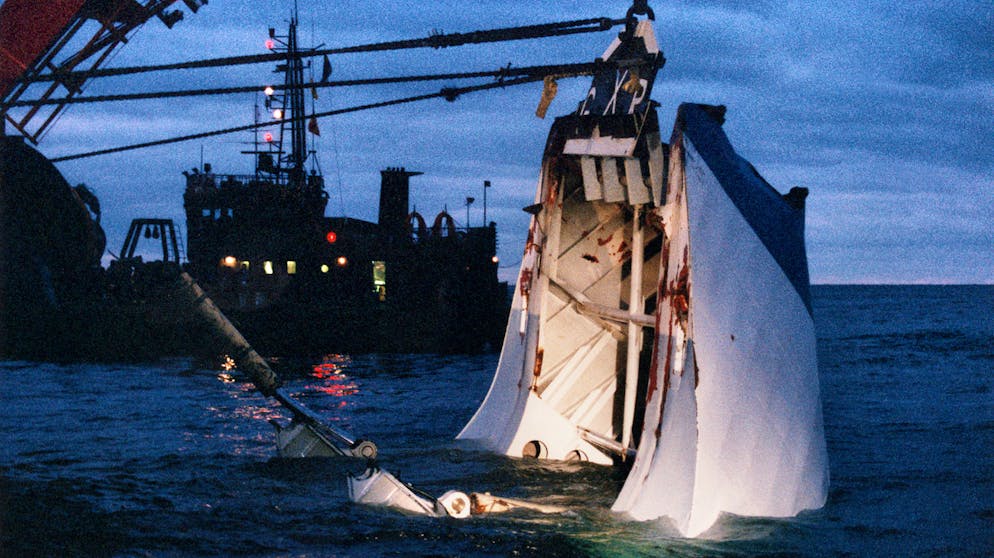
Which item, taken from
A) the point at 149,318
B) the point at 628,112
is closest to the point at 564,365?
the point at 628,112

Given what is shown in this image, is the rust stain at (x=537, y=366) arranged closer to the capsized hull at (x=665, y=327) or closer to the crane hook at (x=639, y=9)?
the capsized hull at (x=665, y=327)

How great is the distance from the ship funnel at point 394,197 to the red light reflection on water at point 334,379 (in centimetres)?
1119

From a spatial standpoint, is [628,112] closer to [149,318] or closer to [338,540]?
[338,540]

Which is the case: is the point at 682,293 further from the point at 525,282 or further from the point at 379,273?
the point at 379,273

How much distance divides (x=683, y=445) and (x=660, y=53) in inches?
168

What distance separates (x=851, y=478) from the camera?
36.8 ft

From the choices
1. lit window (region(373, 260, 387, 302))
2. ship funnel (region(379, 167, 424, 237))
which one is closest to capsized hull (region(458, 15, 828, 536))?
lit window (region(373, 260, 387, 302))

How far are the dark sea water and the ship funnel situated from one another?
83.1 ft

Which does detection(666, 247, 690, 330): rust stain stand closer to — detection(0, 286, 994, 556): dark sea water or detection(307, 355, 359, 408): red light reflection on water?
detection(0, 286, 994, 556): dark sea water

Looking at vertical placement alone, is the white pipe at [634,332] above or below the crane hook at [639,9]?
below

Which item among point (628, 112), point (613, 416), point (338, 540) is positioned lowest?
point (338, 540)

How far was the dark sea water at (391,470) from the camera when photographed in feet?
24.4

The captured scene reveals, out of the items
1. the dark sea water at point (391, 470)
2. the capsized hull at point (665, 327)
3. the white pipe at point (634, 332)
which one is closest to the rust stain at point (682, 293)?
the capsized hull at point (665, 327)

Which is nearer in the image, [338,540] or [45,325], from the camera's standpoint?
[338,540]
